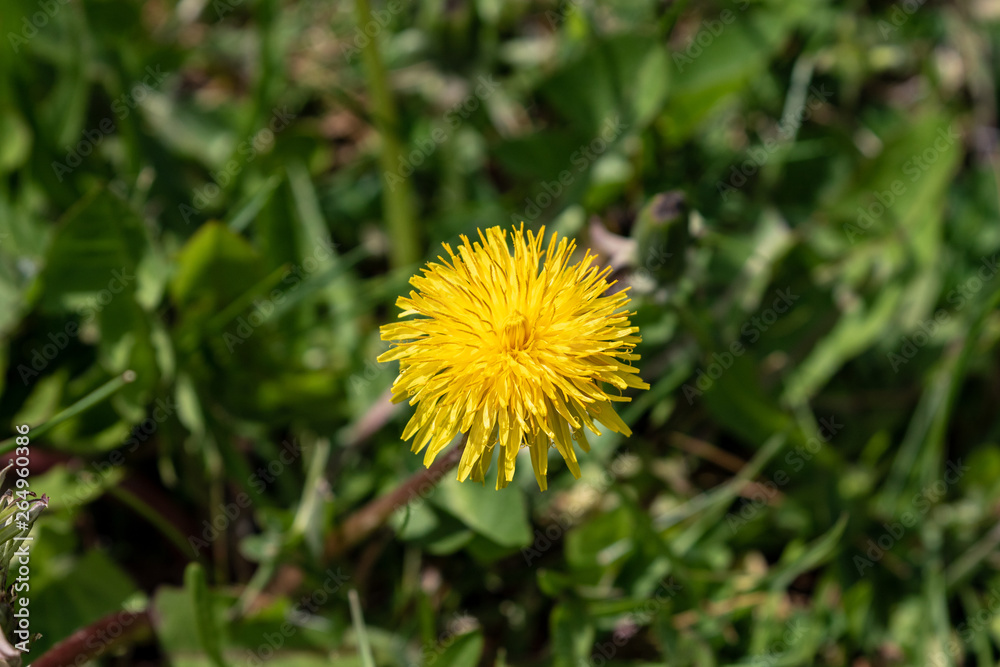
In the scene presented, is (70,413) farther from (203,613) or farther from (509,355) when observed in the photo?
(509,355)

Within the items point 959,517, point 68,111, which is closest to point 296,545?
point 68,111

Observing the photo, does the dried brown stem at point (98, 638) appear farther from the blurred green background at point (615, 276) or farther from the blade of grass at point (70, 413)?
the blade of grass at point (70, 413)

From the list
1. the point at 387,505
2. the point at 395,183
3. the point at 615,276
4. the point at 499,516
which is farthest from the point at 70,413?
the point at 615,276

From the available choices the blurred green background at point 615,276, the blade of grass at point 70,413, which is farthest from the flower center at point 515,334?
the blade of grass at point 70,413

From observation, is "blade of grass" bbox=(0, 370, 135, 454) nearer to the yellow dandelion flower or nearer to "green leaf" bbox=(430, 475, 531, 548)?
the yellow dandelion flower

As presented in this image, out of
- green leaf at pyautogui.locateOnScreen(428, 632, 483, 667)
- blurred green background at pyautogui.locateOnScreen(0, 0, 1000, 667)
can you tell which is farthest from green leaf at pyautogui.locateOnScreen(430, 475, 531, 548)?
green leaf at pyautogui.locateOnScreen(428, 632, 483, 667)

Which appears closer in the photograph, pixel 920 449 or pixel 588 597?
pixel 588 597

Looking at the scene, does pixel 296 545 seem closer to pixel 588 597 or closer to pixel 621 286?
pixel 588 597
